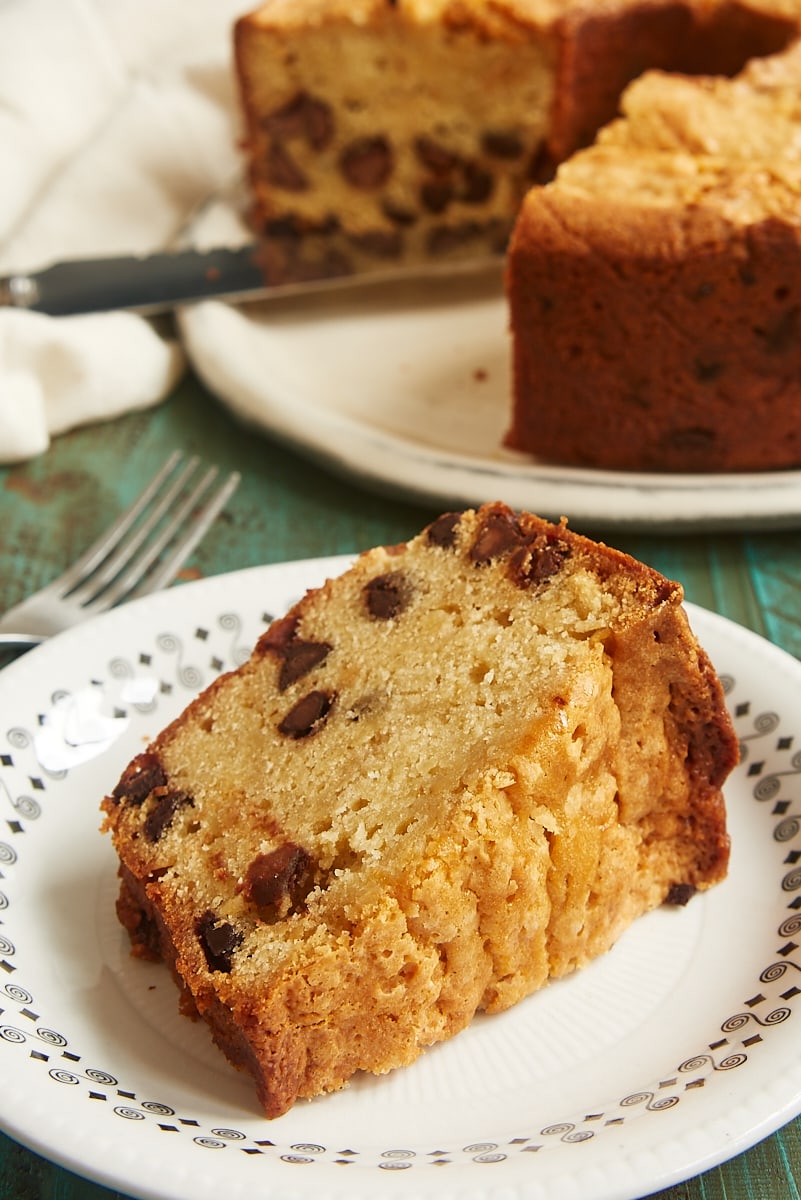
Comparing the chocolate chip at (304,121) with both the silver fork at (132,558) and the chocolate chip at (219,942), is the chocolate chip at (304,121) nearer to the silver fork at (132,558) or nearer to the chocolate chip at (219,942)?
the silver fork at (132,558)

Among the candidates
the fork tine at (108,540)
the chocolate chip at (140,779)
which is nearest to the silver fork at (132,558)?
the fork tine at (108,540)

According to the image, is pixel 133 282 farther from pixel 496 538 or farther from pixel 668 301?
pixel 496 538

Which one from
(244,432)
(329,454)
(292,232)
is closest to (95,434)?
(244,432)

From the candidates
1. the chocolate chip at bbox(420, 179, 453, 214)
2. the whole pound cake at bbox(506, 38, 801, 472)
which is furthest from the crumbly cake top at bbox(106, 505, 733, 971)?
the chocolate chip at bbox(420, 179, 453, 214)

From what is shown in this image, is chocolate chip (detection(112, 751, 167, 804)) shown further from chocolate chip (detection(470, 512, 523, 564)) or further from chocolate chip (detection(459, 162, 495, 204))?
chocolate chip (detection(459, 162, 495, 204))

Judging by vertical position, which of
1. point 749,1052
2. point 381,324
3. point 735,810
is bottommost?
point 381,324

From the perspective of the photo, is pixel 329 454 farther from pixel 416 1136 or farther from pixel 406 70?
pixel 416 1136

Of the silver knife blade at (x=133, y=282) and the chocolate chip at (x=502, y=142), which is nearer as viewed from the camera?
the silver knife blade at (x=133, y=282)
